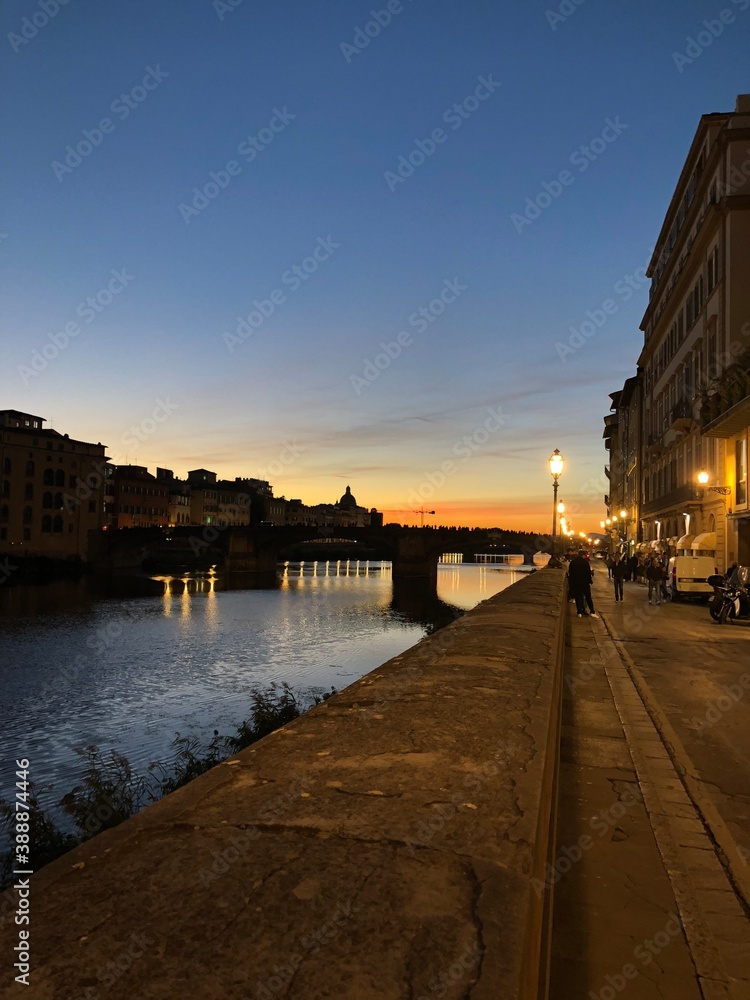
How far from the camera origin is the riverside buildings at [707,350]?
27938 mm

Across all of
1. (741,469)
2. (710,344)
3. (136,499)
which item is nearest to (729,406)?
(741,469)

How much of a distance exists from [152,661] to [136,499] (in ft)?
285

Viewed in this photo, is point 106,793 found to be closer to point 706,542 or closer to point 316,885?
point 316,885

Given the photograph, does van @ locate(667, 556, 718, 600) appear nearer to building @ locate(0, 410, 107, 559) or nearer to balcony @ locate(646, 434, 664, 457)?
balcony @ locate(646, 434, 664, 457)

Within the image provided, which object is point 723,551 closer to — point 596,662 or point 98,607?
point 596,662

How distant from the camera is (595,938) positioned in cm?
316

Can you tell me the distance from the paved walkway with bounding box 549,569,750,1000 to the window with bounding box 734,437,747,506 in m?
19.7

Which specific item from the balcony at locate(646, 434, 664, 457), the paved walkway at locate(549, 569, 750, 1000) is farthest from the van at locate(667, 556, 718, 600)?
the balcony at locate(646, 434, 664, 457)

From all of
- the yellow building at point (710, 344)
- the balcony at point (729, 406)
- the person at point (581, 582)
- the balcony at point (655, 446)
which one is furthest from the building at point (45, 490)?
the person at point (581, 582)

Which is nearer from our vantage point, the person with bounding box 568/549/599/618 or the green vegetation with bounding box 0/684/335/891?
the green vegetation with bounding box 0/684/335/891

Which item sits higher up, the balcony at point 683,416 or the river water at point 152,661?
the balcony at point 683,416

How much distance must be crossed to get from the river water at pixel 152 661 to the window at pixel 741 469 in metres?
14.7

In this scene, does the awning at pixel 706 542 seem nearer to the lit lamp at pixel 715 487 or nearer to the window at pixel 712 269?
the lit lamp at pixel 715 487

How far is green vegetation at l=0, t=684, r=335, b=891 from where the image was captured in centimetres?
721
